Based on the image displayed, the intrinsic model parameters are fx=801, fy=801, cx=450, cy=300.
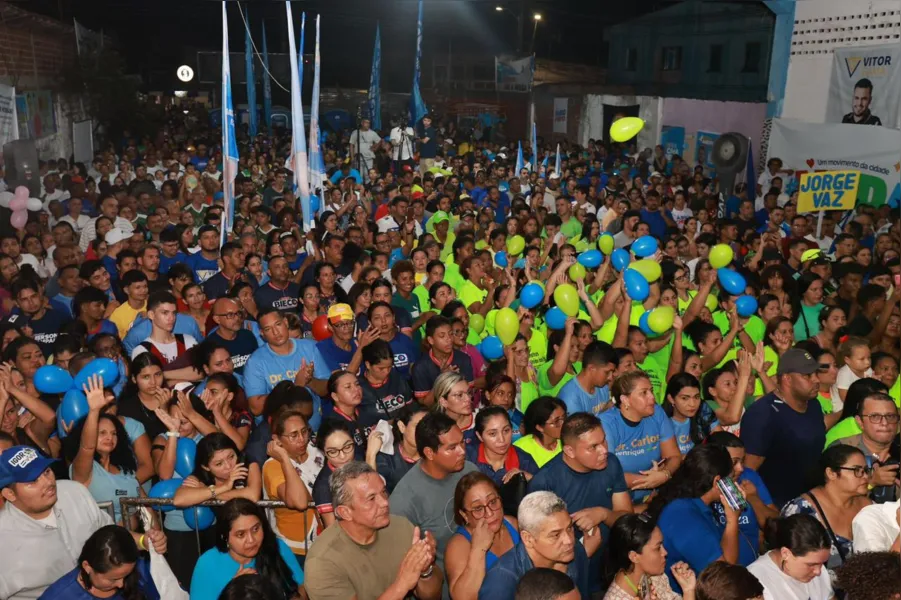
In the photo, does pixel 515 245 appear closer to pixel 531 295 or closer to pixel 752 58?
pixel 531 295

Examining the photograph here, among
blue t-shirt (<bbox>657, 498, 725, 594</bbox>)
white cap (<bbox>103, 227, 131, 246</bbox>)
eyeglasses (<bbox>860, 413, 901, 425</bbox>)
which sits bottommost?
blue t-shirt (<bbox>657, 498, 725, 594</bbox>)

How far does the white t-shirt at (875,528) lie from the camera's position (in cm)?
374

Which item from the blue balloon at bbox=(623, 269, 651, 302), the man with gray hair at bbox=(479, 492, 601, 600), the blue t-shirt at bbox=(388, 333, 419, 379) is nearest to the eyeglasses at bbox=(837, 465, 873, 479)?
the man with gray hair at bbox=(479, 492, 601, 600)

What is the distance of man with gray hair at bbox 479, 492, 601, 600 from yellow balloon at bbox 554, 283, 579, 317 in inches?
127

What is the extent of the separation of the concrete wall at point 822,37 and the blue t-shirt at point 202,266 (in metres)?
12.2

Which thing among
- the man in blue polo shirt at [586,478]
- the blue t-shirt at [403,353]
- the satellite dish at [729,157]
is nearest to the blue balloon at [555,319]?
the blue t-shirt at [403,353]

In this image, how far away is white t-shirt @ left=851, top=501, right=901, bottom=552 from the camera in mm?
3736

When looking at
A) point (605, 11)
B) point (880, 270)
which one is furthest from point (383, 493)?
point (605, 11)

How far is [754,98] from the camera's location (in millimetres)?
20578

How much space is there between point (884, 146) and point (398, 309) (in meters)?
10.6

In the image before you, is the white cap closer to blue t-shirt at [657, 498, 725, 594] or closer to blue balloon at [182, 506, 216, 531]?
blue balloon at [182, 506, 216, 531]

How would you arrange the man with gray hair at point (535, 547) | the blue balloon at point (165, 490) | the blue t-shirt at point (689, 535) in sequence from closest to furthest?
the man with gray hair at point (535, 547) → the blue t-shirt at point (689, 535) → the blue balloon at point (165, 490)

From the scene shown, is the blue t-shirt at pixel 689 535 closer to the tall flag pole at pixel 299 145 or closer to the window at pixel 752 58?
the tall flag pole at pixel 299 145

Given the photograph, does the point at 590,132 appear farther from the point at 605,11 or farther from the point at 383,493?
the point at 383,493
